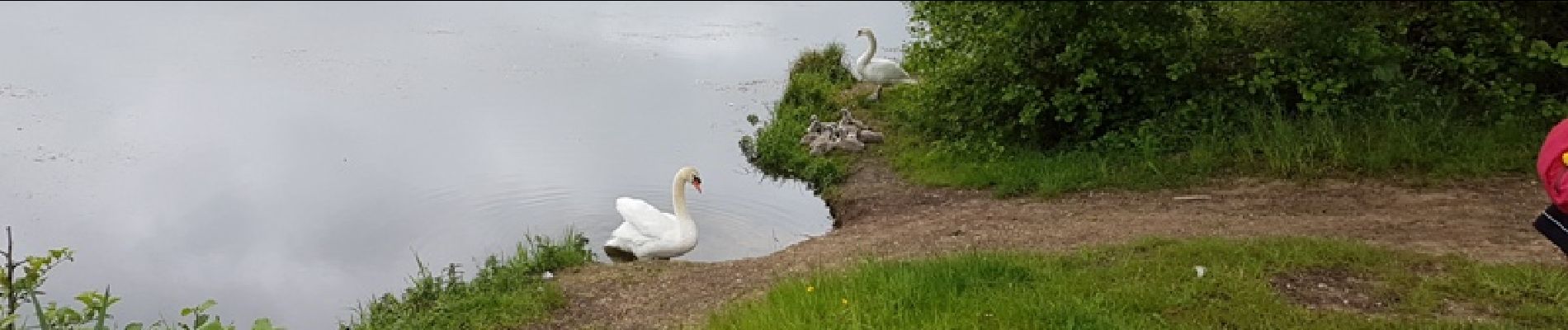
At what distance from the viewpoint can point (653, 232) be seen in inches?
351

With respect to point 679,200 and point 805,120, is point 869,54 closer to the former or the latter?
point 805,120

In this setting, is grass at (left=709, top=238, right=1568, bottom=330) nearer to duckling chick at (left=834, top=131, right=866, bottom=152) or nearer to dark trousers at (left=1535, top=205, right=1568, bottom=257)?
dark trousers at (left=1535, top=205, right=1568, bottom=257)

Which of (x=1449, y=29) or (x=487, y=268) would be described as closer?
(x=487, y=268)

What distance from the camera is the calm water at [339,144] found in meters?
9.07

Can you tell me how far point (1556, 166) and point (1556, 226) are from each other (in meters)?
0.29

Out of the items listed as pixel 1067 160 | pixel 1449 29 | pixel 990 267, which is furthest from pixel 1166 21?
pixel 990 267

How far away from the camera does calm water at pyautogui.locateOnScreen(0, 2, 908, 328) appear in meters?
9.07

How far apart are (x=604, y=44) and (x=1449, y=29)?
11607mm

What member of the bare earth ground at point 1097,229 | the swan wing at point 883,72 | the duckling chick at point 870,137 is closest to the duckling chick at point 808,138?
the duckling chick at point 870,137

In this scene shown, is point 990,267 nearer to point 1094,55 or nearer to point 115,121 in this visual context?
point 1094,55

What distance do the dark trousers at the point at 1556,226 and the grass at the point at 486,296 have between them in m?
4.34

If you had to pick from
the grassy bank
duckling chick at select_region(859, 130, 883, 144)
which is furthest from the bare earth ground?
duckling chick at select_region(859, 130, 883, 144)

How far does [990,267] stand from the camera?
5969mm

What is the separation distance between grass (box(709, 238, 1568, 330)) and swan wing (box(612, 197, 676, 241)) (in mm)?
2767
